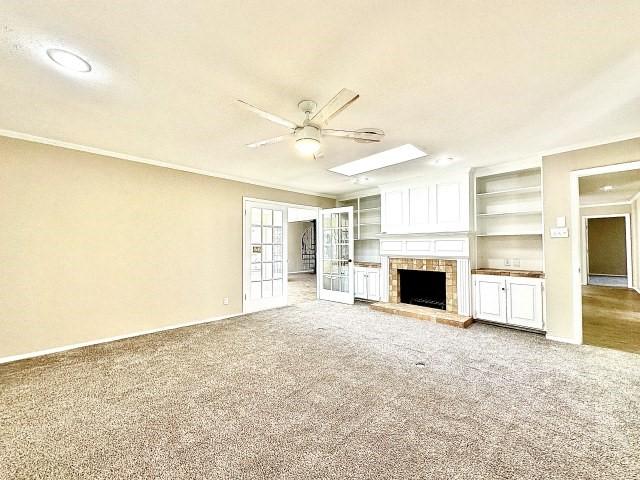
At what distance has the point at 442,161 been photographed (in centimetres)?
425

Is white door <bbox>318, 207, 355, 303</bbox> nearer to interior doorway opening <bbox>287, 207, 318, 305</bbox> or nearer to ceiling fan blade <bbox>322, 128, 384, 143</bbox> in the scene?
ceiling fan blade <bbox>322, 128, 384, 143</bbox>

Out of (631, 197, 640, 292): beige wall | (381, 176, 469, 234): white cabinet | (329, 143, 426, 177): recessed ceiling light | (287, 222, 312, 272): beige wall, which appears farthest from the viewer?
(287, 222, 312, 272): beige wall

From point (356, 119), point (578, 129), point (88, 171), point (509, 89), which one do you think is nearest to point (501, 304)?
point (578, 129)

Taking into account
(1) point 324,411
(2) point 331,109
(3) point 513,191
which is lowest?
(1) point 324,411

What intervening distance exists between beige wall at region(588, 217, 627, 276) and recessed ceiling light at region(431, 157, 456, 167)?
9.94 meters

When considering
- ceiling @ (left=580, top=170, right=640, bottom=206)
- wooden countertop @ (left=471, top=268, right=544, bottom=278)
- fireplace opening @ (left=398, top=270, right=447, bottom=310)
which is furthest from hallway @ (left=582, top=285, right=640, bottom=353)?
ceiling @ (left=580, top=170, right=640, bottom=206)

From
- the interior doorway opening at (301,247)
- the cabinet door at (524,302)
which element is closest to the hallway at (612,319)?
the cabinet door at (524,302)

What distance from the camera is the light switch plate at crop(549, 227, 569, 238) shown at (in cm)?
367

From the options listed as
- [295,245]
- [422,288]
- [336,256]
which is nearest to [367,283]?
[336,256]

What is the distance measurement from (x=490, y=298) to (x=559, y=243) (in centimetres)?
125

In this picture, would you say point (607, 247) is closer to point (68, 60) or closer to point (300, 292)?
point (300, 292)

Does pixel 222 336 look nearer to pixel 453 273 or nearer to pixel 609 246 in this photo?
pixel 453 273

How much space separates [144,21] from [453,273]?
501 cm

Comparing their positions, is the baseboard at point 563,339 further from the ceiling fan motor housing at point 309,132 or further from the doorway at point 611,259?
the ceiling fan motor housing at point 309,132
